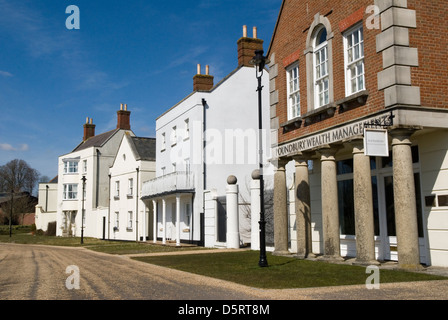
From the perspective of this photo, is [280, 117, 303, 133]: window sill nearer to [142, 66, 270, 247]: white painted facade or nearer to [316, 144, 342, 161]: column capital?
[316, 144, 342, 161]: column capital

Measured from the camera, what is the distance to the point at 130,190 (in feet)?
126

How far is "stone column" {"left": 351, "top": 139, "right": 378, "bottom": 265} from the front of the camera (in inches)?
489

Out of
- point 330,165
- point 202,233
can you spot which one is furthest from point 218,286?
point 202,233

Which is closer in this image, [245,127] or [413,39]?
[413,39]

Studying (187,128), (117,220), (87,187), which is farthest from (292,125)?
(87,187)

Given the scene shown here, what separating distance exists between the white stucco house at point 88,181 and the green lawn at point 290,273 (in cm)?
3268

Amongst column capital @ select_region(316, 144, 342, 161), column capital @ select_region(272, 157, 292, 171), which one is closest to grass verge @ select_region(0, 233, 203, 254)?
column capital @ select_region(272, 157, 292, 171)

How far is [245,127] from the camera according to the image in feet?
96.3

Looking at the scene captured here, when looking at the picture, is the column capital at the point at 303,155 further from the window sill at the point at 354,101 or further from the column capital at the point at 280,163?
the window sill at the point at 354,101

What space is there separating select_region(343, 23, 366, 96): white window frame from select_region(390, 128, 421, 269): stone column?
2.21m

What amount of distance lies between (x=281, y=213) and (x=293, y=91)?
14.5 ft

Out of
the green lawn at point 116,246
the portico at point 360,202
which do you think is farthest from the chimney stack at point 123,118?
the portico at point 360,202
